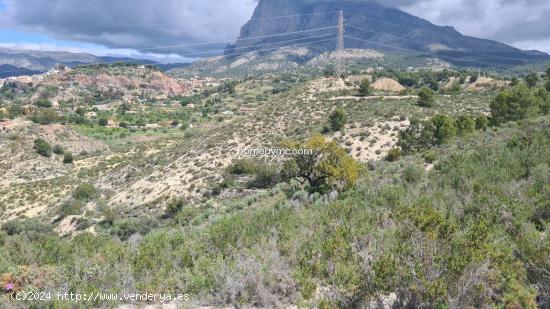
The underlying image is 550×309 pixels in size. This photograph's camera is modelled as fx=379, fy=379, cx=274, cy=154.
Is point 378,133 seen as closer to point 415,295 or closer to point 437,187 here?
point 437,187

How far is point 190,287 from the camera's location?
27.4 feet

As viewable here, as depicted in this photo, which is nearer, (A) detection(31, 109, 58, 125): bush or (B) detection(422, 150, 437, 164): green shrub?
(B) detection(422, 150, 437, 164): green shrub

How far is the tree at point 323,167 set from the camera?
22906 millimetres

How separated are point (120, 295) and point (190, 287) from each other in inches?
56.7

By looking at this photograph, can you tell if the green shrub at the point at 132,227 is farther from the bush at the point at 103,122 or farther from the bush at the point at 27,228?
the bush at the point at 103,122

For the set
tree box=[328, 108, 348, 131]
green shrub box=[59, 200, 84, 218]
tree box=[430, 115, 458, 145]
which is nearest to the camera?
green shrub box=[59, 200, 84, 218]

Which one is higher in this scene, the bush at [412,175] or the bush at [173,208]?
the bush at [412,175]

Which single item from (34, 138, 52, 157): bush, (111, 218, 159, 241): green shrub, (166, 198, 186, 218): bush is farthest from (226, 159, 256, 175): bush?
(34, 138, 52, 157): bush

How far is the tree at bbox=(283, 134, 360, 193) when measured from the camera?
75.2ft

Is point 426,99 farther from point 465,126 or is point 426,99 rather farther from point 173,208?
point 173,208

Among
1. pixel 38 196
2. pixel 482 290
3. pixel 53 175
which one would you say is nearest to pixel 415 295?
pixel 482 290

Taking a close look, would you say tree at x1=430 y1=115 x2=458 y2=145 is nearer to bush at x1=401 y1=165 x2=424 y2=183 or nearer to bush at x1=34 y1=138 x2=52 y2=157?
bush at x1=401 y1=165 x2=424 y2=183

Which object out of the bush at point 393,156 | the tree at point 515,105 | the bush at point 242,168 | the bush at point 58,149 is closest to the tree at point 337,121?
the bush at point 393,156

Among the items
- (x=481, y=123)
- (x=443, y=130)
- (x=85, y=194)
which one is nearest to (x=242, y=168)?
(x=85, y=194)
